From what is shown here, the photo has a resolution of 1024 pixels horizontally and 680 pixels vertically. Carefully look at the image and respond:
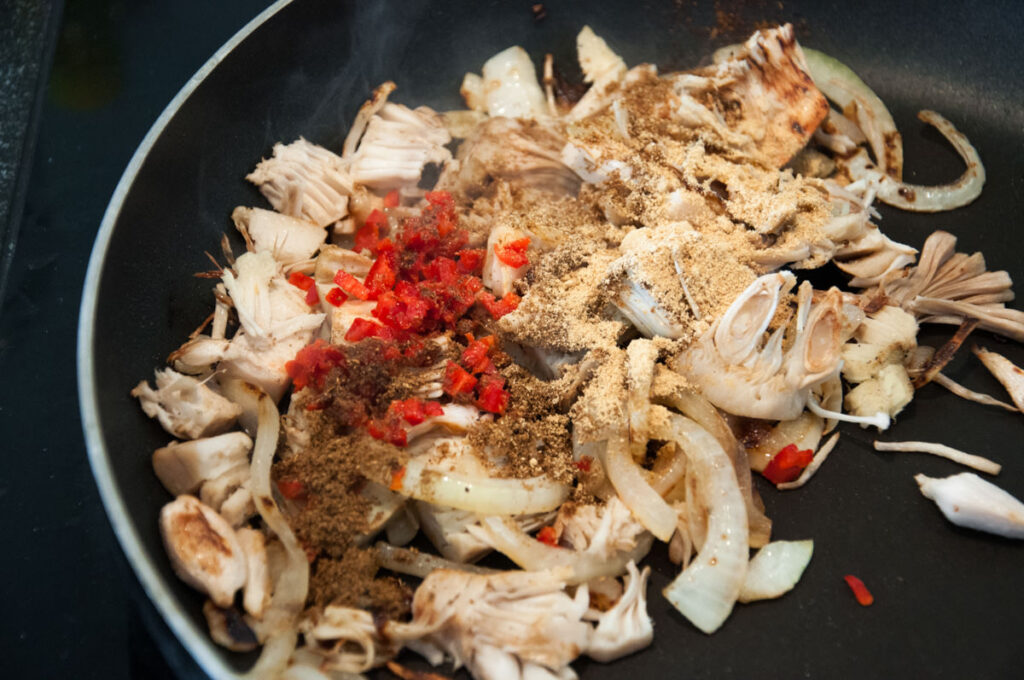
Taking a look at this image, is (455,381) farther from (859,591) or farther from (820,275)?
(820,275)

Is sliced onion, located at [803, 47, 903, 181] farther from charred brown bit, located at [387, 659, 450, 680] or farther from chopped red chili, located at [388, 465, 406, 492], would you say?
charred brown bit, located at [387, 659, 450, 680]

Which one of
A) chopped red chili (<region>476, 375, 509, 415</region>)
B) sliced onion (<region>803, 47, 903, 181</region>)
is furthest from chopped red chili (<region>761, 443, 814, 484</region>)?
sliced onion (<region>803, 47, 903, 181</region>)

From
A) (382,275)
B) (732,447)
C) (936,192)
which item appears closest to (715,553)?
(732,447)

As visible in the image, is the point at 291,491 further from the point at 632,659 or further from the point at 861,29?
the point at 861,29

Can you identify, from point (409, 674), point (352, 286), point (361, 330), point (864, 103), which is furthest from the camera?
point (864, 103)

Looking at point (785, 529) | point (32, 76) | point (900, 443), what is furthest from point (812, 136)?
point (32, 76)

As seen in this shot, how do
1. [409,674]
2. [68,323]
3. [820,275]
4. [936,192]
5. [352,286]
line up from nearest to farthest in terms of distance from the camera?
[409,674] → [352,286] → [68,323] → [820,275] → [936,192]
